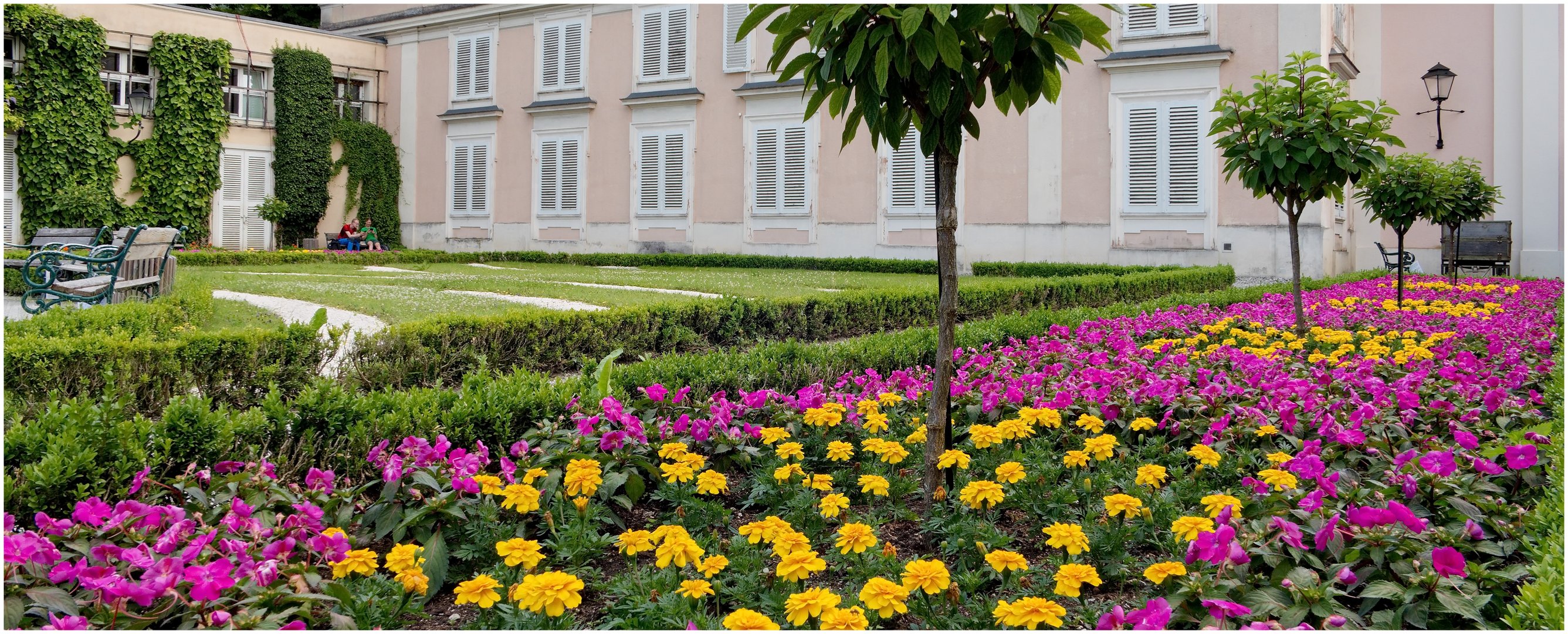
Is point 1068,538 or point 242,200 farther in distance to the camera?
point 242,200

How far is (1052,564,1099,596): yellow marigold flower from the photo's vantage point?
196 centimetres

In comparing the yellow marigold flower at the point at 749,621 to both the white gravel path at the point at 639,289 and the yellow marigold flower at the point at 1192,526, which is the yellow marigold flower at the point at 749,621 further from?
the white gravel path at the point at 639,289

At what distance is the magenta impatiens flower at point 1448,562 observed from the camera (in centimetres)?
197

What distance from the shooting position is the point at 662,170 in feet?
67.7

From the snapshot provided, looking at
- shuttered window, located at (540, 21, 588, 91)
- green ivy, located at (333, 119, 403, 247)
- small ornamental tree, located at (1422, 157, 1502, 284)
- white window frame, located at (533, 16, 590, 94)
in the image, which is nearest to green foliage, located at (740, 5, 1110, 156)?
small ornamental tree, located at (1422, 157, 1502, 284)

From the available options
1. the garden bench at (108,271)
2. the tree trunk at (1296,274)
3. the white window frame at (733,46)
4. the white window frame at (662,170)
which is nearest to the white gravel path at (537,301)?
the garden bench at (108,271)

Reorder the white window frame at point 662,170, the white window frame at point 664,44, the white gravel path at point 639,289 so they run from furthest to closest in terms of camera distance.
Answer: the white window frame at point 662,170
the white window frame at point 664,44
the white gravel path at point 639,289

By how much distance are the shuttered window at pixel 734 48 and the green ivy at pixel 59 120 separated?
1253cm

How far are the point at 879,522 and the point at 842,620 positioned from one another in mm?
915

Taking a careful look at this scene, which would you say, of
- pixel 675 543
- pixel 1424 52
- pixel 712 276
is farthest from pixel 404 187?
pixel 675 543

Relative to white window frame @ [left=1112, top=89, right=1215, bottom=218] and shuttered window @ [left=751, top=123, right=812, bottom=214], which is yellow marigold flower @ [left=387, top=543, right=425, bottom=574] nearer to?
white window frame @ [left=1112, top=89, right=1215, bottom=218]

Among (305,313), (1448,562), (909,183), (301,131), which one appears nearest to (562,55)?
(301,131)

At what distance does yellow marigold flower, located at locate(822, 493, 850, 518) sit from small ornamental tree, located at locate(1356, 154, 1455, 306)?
369 inches

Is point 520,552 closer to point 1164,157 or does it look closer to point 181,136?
point 1164,157
